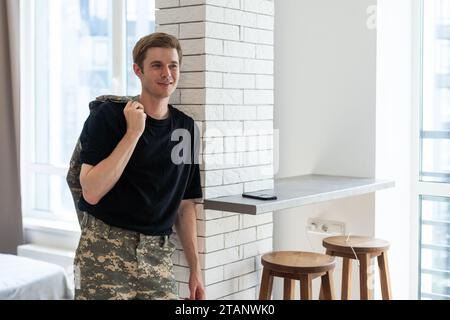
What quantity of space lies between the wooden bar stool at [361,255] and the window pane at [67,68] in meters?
1.89

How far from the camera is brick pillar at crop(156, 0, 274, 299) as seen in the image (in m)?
2.41

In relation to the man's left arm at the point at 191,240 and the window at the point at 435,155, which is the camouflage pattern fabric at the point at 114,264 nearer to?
the man's left arm at the point at 191,240

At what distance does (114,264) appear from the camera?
2148 mm

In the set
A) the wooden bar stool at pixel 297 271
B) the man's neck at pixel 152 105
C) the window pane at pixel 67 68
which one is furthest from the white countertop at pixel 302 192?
the window pane at pixel 67 68

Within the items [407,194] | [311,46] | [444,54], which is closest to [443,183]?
[407,194]

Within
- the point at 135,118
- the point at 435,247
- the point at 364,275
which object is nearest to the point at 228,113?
the point at 135,118

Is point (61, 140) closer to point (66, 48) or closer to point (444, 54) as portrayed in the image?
point (66, 48)

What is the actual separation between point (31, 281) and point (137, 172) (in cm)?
126

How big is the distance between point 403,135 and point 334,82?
0.47m

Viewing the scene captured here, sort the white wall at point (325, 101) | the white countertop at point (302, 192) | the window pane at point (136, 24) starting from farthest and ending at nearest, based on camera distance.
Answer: the window pane at point (136, 24) → the white wall at point (325, 101) → the white countertop at point (302, 192)

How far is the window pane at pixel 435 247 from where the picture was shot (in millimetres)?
3330

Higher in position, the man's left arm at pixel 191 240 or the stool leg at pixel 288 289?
the man's left arm at pixel 191 240

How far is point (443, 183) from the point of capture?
10.8 ft

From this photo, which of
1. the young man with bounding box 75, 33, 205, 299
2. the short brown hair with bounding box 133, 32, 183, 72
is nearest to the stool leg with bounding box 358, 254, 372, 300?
the young man with bounding box 75, 33, 205, 299
